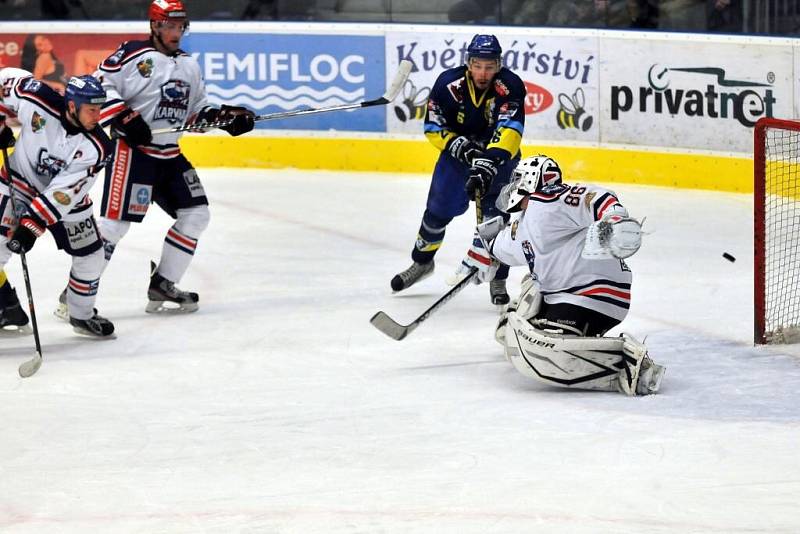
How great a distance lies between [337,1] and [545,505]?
6024 millimetres

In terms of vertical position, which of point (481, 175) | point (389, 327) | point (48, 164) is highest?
point (48, 164)

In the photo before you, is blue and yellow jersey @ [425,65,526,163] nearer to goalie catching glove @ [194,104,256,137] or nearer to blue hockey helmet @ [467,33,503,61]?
blue hockey helmet @ [467,33,503,61]

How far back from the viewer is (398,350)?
17.5ft

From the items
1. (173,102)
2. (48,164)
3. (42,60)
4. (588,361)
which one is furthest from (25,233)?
(42,60)

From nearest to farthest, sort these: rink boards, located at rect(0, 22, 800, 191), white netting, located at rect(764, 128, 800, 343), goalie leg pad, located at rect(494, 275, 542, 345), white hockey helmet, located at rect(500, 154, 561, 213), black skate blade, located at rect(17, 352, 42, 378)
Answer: white hockey helmet, located at rect(500, 154, 561, 213) → goalie leg pad, located at rect(494, 275, 542, 345) → black skate blade, located at rect(17, 352, 42, 378) → white netting, located at rect(764, 128, 800, 343) → rink boards, located at rect(0, 22, 800, 191)

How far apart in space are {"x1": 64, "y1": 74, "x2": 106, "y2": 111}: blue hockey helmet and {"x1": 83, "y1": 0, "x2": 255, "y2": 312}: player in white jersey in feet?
1.82

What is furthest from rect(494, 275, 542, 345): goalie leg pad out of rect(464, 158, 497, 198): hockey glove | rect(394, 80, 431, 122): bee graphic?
rect(394, 80, 431, 122): bee graphic

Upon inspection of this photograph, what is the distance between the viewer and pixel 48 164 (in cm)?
521

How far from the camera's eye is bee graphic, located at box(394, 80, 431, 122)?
891 centimetres

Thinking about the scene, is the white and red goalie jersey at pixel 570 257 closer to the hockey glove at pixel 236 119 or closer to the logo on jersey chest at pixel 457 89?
the logo on jersey chest at pixel 457 89

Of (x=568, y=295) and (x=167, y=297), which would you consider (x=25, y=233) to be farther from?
(x=568, y=295)

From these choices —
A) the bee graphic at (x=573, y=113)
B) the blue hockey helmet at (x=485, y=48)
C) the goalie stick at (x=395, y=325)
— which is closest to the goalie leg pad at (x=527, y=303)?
the goalie stick at (x=395, y=325)

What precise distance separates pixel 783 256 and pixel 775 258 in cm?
11

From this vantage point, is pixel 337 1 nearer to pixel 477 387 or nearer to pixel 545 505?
pixel 477 387
